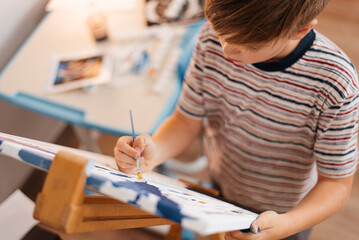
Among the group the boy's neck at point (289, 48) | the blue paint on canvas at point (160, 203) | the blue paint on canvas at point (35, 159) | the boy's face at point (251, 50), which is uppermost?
the boy's face at point (251, 50)

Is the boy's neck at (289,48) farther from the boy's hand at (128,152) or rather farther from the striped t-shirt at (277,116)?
the boy's hand at (128,152)

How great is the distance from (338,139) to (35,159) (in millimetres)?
538

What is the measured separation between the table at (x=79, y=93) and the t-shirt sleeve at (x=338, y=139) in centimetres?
57

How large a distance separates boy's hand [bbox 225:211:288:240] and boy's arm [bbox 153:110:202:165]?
27cm

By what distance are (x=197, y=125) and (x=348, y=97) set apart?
0.37 m

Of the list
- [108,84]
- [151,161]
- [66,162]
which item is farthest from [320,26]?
[66,162]

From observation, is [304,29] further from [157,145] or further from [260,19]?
[157,145]

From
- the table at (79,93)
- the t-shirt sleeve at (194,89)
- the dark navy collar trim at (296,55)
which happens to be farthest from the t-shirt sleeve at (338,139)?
the table at (79,93)

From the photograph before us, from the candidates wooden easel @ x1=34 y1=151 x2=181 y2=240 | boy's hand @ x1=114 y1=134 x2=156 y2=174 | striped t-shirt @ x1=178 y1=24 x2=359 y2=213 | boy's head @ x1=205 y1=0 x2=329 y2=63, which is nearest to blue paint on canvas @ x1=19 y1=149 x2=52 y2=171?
wooden easel @ x1=34 y1=151 x2=181 y2=240

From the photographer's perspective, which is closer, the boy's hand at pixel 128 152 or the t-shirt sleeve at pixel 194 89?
the boy's hand at pixel 128 152

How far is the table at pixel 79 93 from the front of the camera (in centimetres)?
114

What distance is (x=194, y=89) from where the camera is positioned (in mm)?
787

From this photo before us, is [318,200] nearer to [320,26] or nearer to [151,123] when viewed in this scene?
[151,123]

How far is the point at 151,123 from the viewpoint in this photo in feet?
3.64
